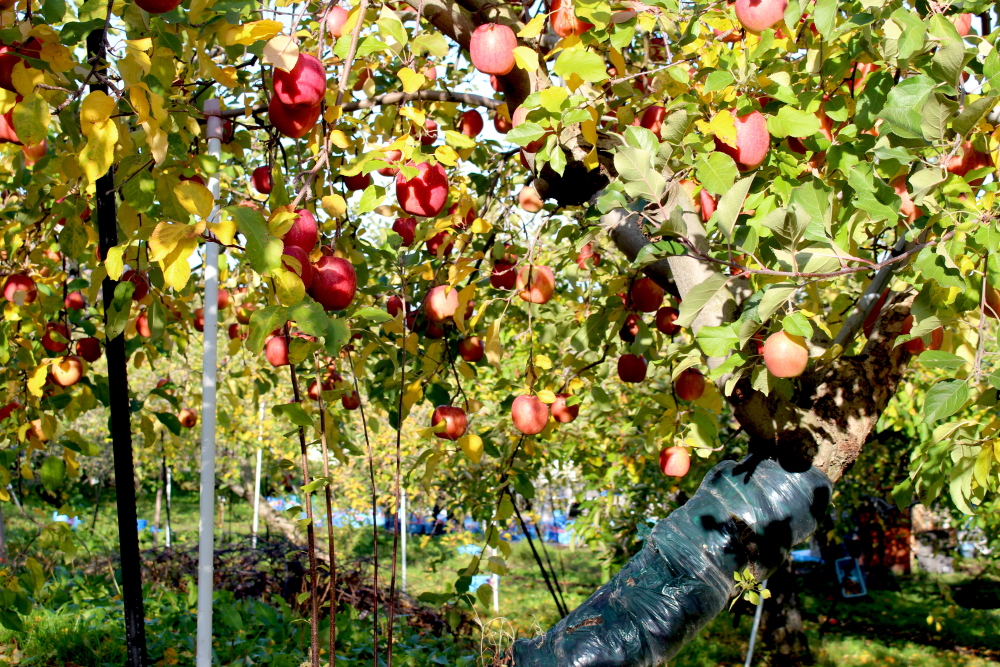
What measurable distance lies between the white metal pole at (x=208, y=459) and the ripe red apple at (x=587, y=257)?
103 cm

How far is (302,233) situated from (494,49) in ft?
2.06

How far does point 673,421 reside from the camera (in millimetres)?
1859

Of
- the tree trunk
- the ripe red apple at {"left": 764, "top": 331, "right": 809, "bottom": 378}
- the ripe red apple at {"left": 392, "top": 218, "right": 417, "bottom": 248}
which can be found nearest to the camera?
the ripe red apple at {"left": 764, "top": 331, "right": 809, "bottom": 378}

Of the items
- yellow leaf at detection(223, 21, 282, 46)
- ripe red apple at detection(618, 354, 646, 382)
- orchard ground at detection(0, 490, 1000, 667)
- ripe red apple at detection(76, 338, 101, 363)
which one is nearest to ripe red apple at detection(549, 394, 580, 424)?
ripe red apple at detection(618, 354, 646, 382)

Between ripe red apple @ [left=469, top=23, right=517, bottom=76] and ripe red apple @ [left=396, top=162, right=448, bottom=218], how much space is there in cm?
22

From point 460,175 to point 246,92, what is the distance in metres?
1.18

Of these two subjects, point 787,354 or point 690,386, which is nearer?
point 787,354

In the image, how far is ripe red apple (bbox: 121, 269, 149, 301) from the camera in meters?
1.64

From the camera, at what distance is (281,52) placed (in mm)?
985

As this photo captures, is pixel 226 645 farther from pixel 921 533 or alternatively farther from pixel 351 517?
Result: pixel 921 533

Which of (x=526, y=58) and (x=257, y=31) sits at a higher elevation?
(x=526, y=58)

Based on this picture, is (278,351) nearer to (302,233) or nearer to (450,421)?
(450,421)

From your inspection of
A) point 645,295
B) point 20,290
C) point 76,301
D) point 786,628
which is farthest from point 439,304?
point 786,628

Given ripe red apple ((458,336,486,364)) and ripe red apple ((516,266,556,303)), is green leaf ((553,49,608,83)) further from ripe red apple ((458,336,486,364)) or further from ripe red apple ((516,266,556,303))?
ripe red apple ((458,336,486,364))
